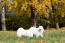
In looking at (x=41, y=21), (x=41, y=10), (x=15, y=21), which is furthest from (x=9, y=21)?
(x=41, y=10)

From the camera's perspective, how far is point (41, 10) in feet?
51.2

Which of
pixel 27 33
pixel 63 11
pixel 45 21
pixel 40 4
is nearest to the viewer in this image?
pixel 27 33

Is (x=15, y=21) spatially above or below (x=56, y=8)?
below

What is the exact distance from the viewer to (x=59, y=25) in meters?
25.7

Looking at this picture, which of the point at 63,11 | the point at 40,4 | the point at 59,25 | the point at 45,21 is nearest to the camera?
the point at 40,4

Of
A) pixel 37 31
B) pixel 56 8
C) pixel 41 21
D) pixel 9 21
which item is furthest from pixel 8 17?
pixel 37 31

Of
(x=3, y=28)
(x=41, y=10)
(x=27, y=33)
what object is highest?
(x=41, y=10)

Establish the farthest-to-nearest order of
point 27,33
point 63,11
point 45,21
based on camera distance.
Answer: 1. point 45,21
2. point 63,11
3. point 27,33

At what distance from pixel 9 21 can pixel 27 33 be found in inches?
449

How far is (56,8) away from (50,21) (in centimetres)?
207

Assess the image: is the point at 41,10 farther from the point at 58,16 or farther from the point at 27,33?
the point at 58,16

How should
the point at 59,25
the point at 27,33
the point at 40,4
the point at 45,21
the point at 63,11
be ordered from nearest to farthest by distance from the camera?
the point at 27,33
the point at 40,4
the point at 63,11
the point at 45,21
the point at 59,25

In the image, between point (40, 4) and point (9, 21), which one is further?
point (9, 21)

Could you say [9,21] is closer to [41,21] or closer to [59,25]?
[41,21]
